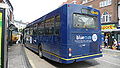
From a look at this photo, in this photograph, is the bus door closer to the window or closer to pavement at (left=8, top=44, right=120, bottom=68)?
pavement at (left=8, top=44, right=120, bottom=68)

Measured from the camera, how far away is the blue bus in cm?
529

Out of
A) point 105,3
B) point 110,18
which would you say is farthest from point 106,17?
point 105,3

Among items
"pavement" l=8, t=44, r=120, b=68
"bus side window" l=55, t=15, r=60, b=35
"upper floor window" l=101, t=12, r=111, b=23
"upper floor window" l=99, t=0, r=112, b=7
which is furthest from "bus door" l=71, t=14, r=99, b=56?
"upper floor window" l=99, t=0, r=112, b=7

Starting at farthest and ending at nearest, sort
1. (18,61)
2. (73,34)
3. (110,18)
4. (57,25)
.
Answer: (110,18)
(18,61)
(57,25)
(73,34)

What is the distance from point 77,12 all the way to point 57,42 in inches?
73.9

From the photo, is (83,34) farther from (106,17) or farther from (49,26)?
(106,17)

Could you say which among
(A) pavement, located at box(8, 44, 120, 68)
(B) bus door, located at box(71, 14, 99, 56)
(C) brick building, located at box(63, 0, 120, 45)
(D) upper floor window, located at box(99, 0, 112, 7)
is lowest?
(A) pavement, located at box(8, 44, 120, 68)

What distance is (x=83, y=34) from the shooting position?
578 centimetres

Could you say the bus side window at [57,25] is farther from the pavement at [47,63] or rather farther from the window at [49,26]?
the pavement at [47,63]

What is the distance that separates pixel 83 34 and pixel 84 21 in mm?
727

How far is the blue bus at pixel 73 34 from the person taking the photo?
17.4ft

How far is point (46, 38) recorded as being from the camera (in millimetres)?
7219

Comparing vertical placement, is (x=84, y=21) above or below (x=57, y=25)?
above

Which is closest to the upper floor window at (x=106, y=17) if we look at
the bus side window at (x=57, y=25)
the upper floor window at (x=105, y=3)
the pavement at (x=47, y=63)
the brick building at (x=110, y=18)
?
the brick building at (x=110, y=18)
